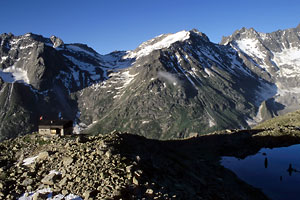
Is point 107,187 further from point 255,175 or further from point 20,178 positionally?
point 255,175

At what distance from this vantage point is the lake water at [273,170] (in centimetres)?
4750

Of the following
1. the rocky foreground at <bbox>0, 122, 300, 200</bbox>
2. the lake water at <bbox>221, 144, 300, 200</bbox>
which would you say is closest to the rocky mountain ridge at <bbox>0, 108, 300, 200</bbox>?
the rocky foreground at <bbox>0, 122, 300, 200</bbox>

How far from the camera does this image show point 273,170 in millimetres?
57844

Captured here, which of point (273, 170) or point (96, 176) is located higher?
point (96, 176)

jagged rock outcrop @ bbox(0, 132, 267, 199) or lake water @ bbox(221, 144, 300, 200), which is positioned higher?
jagged rock outcrop @ bbox(0, 132, 267, 199)

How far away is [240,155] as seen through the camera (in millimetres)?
70375

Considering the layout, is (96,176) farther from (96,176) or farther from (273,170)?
(273,170)

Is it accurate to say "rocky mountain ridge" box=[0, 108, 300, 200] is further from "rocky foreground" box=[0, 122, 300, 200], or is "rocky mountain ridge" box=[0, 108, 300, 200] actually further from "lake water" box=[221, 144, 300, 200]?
"lake water" box=[221, 144, 300, 200]

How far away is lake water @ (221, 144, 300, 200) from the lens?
4750cm

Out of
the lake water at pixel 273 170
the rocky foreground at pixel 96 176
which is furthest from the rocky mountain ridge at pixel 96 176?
the lake water at pixel 273 170

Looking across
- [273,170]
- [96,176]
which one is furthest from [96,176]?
[273,170]

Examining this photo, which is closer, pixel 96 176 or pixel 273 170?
pixel 96 176

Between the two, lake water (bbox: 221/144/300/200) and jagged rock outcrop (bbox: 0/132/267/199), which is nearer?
jagged rock outcrop (bbox: 0/132/267/199)

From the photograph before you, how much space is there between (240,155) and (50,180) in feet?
178
